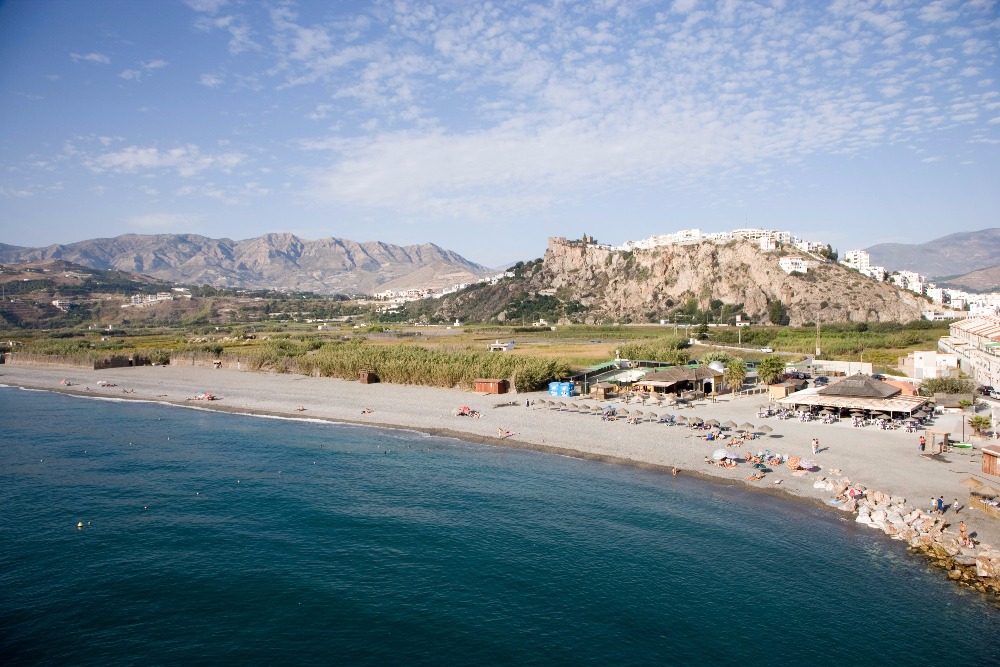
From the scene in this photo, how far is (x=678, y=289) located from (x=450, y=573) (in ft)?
406

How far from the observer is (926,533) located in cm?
1891

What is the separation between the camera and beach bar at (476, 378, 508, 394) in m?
45.3

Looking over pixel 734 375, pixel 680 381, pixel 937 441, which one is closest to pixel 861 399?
pixel 937 441

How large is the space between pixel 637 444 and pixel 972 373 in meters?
28.9

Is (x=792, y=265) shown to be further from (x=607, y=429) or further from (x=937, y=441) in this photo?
(x=607, y=429)

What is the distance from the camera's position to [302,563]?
59.3 ft

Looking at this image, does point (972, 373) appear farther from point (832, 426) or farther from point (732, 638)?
point (732, 638)

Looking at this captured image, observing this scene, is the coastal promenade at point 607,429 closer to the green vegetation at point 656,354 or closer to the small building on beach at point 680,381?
the small building on beach at point 680,381

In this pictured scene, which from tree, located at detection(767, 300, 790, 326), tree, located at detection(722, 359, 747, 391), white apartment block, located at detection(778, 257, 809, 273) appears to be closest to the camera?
tree, located at detection(722, 359, 747, 391)

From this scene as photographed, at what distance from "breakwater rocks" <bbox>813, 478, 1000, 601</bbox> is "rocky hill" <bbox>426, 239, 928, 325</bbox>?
316ft

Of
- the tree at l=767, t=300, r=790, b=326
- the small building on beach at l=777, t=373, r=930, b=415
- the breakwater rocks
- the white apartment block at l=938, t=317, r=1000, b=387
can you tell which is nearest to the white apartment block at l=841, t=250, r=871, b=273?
the tree at l=767, t=300, r=790, b=326

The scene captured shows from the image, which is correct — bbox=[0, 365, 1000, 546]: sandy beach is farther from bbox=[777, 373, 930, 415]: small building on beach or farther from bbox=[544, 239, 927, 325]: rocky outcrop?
bbox=[544, 239, 927, 325]: rocky outcrop

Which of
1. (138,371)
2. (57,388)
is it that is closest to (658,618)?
(57,388)

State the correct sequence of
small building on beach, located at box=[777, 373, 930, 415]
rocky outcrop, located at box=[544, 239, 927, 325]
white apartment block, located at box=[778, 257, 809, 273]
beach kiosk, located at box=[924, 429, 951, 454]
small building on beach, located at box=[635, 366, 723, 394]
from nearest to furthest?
beach kiosk, located at box=[924, 429, 951, 454], small building on beach, located at box=[777, 373, 930, 415], small building on beach, located at box=[635, 366, 723, 394], rocky outcrop, located at box=[544, 239, 927, 325], white apartment block, located at box=[778, 257, 809, 273]
